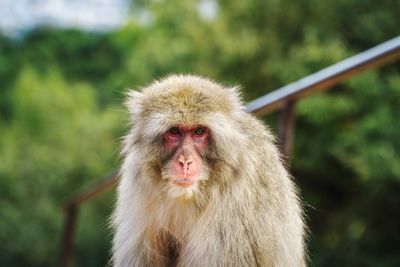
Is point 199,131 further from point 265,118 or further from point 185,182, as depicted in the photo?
point 265,118

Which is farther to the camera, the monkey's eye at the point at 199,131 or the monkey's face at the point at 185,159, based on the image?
the monkey's eye at the point at 199,131

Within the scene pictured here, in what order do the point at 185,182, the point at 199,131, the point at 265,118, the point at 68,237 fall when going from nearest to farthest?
1. the point at 185,182
2. the point at 199,131
3. the point at 68,237
4. the point at 265,118

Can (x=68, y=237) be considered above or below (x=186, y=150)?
below

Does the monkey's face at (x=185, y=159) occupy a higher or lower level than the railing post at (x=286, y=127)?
lower

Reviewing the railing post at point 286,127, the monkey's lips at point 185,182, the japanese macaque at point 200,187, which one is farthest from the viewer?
the railing post at point 286,127

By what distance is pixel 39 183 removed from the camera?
59.5 feet

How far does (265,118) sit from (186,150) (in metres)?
8.71

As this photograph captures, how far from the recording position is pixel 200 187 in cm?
269

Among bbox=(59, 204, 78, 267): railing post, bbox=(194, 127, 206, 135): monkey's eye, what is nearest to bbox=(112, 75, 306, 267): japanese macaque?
bbox=(194, 127, 206, 135): monkey's eye

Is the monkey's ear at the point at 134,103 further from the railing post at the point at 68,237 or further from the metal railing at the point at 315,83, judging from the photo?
the railing post at the point at 68,237

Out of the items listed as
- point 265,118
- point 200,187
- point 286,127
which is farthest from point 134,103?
point 265,118

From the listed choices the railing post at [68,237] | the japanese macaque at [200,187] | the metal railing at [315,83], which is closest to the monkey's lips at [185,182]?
the japanese macaque at [200,187]

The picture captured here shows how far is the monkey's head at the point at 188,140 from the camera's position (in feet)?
8.80

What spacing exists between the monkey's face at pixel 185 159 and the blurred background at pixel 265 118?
84 centimetres
